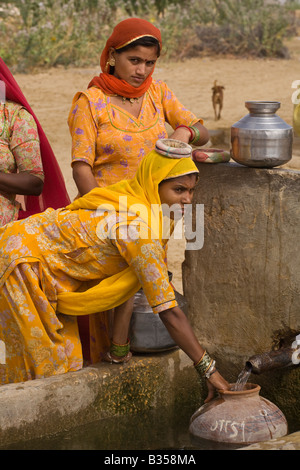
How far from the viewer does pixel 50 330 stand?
12.6ft

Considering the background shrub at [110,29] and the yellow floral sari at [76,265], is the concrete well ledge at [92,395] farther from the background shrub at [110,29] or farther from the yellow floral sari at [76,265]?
the background shrub at [110,29]

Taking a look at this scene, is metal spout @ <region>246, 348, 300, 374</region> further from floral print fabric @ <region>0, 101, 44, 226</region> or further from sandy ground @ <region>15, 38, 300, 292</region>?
sandy ground @ <region>15, 38, 300, 292</region>

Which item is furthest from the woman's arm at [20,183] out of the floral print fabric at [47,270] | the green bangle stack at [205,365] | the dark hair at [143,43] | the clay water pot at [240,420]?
the clay water pot at [240,420]

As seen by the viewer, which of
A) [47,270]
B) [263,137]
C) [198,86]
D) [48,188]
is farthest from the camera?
[198,86]

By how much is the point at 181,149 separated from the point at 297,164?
419 centimetres

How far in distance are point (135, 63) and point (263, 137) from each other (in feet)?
2.27

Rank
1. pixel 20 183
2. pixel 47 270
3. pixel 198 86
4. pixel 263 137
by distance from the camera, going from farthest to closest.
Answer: pixel 198 86 < pixel 20 183 < pixel 263 137 < pixel 47 270

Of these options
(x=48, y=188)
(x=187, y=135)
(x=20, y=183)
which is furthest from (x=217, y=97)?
(x=20, y=183)

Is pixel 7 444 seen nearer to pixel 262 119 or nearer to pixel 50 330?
pixel 50 330

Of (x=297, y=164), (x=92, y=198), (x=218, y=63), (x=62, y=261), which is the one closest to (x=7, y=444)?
(x=62, y=261)

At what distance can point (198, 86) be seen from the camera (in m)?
12.9

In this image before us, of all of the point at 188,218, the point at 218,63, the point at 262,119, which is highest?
the point at 262,119

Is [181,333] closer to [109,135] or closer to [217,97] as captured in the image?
[109,135]

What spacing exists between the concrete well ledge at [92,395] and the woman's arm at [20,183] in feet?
2.95
